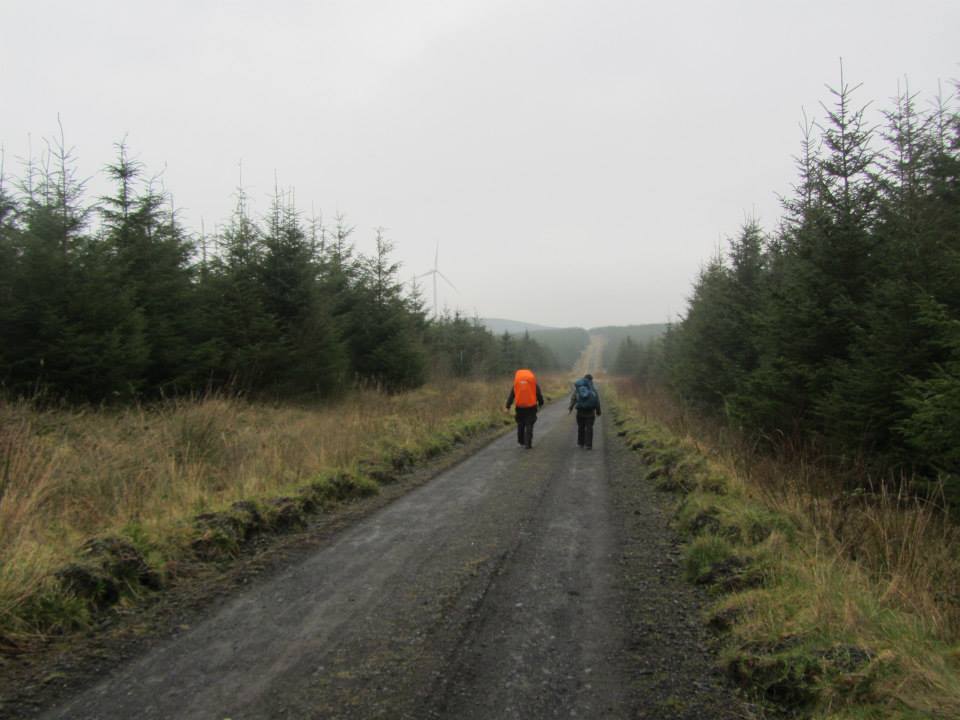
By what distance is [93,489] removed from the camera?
5.75 m

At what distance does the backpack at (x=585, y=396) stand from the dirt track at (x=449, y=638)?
639cm

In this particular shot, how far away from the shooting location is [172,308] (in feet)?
45.1

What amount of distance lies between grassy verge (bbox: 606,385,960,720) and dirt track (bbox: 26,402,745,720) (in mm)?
306

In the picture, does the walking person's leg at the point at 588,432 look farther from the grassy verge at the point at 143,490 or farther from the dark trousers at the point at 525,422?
the grassy verge at the point at 143,490

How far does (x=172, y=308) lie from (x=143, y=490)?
923cm

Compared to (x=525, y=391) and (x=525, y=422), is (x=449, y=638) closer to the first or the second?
(x=525, y=422)

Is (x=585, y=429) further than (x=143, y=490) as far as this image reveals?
Yes

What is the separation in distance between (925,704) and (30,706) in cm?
422

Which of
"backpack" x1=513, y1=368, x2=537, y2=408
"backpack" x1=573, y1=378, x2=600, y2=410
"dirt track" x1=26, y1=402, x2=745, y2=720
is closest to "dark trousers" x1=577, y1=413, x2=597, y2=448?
"backpack" x1=573, y1=378, x2=600, y2=410

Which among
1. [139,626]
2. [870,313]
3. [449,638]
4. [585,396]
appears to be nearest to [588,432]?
[585,396]

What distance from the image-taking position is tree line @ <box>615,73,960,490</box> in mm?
6078

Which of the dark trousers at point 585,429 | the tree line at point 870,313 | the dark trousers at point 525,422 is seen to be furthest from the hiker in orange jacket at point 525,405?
the tree line at point 870,313

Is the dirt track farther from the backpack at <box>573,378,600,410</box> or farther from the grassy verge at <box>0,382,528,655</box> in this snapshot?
the backpack at <box>573,378,600,410</box>

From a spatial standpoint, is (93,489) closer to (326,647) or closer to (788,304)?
(326,647)
